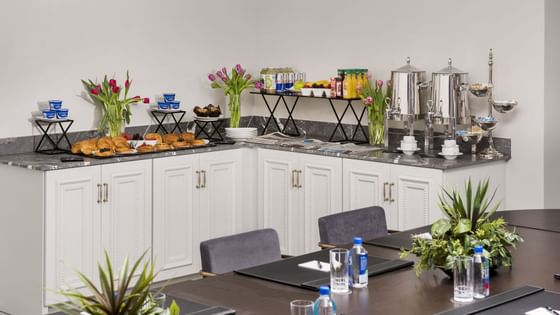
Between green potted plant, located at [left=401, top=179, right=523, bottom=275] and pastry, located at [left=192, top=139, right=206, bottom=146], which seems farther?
pastry, located at [left=192, top=139, right=206, bottom=146]

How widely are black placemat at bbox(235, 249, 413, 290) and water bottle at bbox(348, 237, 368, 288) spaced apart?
113 millimetres

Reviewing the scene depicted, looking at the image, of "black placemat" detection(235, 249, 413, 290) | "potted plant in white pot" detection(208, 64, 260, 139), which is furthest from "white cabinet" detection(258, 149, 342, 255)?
"black placemat" detection(235, 249, 413, 290)

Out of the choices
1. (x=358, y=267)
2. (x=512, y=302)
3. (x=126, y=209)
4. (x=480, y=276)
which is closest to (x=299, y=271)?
(x=358, y=267)

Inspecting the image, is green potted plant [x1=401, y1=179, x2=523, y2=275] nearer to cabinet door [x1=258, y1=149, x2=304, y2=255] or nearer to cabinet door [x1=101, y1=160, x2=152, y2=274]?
cabinet door [x1=101, y1=160, x2=152, y2=274]

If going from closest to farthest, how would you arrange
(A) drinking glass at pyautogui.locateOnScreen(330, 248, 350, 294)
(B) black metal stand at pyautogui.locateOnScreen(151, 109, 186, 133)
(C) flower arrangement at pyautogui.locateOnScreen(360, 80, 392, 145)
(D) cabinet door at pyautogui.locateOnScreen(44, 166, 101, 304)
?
(A) drinking glass at pyautogui.locateOnScreen(330, 248, 350, 294)
(D) cabinet door at pyautogui.locateOnScreen(44, 166, 101, 304)
(C) flower arrangement at pyautogui.locateOnScreen(360, 80, 392, 145)
(B) black metal stand at pyautogui.locateOnScreen(151, 109, 186, 133)

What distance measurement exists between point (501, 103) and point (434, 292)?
2.82 m

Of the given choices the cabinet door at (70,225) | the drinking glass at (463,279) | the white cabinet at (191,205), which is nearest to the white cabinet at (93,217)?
the cabinet door at (70,225)

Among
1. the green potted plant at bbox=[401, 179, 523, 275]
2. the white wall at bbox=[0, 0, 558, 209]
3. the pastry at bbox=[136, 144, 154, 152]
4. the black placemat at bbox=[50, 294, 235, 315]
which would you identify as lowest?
the black placemat at bbox=[50, 294, 235, 315]

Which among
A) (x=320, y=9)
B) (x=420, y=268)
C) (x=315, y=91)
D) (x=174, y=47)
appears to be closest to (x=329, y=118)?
(x=315, y=91)

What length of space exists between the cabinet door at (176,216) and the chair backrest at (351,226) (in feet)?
6.42

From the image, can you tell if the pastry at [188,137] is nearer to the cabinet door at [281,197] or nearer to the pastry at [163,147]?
the pastry at [163,147]

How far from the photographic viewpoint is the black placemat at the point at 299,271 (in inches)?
143

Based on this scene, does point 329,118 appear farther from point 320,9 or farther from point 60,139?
point 60,139

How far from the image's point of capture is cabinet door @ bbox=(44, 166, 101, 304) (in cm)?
573
